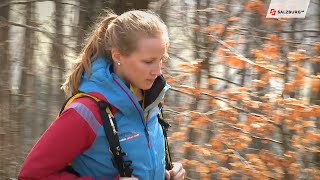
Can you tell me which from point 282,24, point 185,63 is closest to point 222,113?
point 185,63

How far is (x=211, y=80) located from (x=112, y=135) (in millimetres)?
3557

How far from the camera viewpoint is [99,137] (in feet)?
7.09

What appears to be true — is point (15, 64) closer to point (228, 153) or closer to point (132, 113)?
point (228, 153)

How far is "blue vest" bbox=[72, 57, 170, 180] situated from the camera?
7.25ft

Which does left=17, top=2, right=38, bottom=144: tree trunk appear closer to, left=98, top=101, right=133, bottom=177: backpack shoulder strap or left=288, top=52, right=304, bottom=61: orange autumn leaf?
left=288, top=52, right=304, bottom=61: orange autumn leaf

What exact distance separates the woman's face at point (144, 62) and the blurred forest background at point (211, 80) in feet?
8.77

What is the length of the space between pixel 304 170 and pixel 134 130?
320 cm

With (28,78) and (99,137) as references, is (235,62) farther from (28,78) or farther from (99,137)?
(99,137)

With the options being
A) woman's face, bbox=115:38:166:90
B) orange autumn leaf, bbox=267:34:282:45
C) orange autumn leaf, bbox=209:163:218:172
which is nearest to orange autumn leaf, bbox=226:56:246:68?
orange autumn leaf, bbox=267:34:282:45

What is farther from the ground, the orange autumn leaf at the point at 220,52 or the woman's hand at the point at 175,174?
the orange autumn leaf at the point at 220,52

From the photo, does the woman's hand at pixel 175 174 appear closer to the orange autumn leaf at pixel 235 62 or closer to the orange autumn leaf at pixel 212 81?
the orange autumn leaf at pixel 235 62

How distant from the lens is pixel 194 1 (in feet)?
20.9

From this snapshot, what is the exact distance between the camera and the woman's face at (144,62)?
7.39 ft

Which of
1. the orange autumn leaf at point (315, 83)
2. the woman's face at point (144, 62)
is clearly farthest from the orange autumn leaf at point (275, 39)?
the woman's face at point (144, 62)
